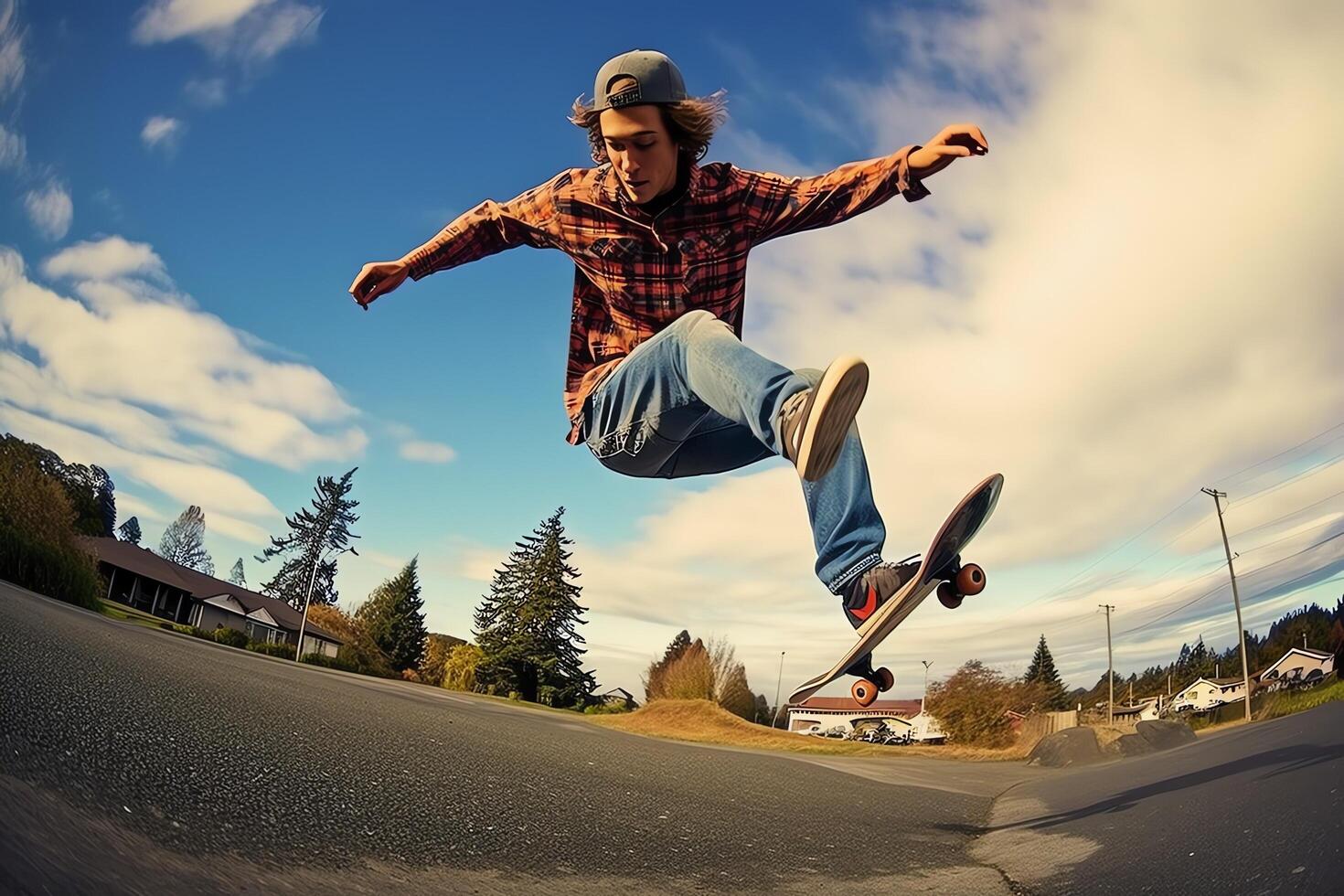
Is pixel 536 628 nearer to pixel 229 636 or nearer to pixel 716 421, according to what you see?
pixel 716 421

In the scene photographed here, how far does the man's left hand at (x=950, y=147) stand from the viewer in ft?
7.09

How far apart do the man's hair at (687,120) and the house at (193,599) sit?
6.46 ft

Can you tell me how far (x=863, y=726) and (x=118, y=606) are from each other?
448 cm

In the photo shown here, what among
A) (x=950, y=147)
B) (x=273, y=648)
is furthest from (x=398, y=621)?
(x=950, y=147)

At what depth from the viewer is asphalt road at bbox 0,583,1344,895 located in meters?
1.01

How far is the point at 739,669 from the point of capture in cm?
406

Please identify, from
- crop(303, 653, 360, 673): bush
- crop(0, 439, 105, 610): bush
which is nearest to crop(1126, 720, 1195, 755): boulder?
crop(0, 439, 105, 610): bush

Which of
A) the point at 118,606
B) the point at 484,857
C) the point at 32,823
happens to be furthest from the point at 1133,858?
the point at 118,606

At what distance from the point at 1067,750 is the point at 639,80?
299 cm

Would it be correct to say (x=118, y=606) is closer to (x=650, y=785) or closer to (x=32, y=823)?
(x=650, y=785)

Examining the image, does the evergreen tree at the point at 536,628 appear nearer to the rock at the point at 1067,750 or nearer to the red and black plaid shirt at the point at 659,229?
the red and black plaid shirt at the point at 659,229

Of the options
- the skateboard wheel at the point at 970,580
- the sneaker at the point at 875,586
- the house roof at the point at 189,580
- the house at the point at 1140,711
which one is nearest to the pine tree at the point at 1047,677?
the house at the point at 1140,711

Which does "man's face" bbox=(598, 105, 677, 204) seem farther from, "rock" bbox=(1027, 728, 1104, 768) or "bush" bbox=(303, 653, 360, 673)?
"bush" bbox=(303, 653, 360, 673)

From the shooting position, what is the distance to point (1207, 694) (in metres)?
2.06
